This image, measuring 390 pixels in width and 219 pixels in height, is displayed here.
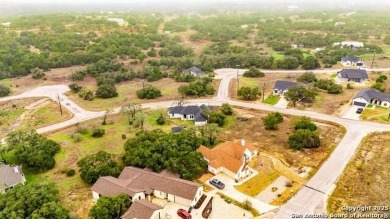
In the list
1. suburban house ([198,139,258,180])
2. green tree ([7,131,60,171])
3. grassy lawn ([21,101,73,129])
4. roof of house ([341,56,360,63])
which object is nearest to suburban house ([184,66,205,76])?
grassy lawn ([21,101,73,129])

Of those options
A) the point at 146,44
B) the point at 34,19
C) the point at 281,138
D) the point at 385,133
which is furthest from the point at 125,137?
the point at 34,19

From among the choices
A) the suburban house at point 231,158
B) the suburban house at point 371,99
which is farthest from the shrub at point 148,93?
the suburban house at point 371,99

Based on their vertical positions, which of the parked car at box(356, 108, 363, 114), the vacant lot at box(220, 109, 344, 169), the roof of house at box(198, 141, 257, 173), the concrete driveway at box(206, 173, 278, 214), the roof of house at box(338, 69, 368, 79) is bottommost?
the concrete driveway at box(206, 173, 278, 214)

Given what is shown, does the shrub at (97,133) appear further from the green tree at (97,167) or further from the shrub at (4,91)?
the shrub at (4,91)

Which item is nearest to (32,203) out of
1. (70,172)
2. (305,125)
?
(70,172)

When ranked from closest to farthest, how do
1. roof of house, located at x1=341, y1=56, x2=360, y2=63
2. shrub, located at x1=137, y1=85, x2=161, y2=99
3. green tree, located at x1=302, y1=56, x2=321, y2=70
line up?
shrub, located at x1=137, y1=85, x2=161, y2=99, green tree, located at x1=302, y1=56, x2=321, y2=70, roof of house, located at x1=341, y1=56, x2=360, y2=63

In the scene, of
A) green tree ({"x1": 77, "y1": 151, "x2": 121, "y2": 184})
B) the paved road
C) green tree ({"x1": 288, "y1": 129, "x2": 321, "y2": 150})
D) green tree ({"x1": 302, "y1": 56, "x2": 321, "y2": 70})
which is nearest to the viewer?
the paved road

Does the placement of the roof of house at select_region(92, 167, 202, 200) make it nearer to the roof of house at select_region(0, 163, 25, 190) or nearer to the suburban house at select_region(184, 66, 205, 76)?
the roof of house at select_region(0, 163, 25, 190)
